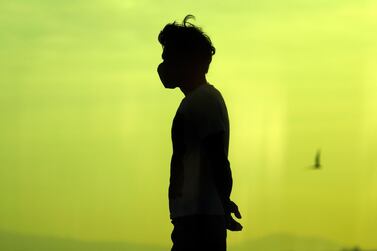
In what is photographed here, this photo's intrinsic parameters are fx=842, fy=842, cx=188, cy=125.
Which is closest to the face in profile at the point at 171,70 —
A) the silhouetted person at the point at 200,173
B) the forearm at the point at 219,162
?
the silhouetted person at the point at 200,173

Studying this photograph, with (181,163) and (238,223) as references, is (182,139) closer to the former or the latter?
(181,163)

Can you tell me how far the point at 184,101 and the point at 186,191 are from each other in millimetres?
855

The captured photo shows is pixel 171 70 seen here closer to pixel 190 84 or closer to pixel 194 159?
pixel 190 84

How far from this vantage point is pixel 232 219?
8281 mm

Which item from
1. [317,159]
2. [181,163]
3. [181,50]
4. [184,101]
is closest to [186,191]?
[181,163]

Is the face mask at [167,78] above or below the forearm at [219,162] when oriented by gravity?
above

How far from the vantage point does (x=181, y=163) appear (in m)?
7.92

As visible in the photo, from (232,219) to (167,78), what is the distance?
1.52 m

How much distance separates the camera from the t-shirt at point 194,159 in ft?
25.8

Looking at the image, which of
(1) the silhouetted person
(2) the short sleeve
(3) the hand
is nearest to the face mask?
(1) the silhouetted person

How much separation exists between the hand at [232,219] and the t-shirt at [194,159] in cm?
24

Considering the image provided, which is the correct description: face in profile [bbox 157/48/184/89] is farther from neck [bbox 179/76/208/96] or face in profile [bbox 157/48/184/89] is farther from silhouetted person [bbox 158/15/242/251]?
silhouetted person [bbox 158/15/242/251]

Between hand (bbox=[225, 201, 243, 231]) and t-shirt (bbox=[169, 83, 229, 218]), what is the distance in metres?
0.24

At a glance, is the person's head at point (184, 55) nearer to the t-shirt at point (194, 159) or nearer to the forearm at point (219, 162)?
the t-shirt at point (194, 159)
